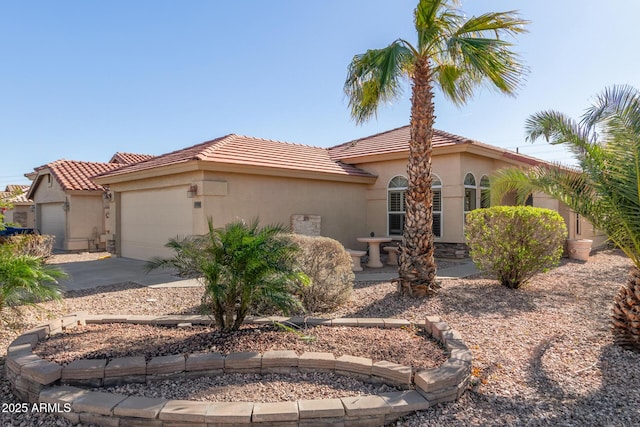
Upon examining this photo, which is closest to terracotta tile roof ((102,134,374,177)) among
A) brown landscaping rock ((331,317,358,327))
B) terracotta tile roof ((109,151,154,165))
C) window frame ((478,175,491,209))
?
window frame ((478,175,491,209))

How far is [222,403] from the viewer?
10.8 ft

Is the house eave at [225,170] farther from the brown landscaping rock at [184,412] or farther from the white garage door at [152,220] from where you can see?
the brown landscaping rock at [184,412]

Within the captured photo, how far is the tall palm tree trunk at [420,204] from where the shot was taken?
7.73 metres

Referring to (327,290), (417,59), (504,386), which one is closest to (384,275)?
(327,290)

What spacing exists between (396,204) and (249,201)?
6.01 meters

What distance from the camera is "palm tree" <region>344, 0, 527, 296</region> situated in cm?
705

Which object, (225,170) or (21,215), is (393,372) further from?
(21,215)

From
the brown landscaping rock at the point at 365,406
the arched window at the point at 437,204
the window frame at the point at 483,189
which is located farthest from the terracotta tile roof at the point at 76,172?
the brown landscaping rock at the point at 365,406

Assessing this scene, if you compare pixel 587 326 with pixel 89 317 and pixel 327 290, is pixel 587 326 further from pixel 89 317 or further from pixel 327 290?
pixel 89 317

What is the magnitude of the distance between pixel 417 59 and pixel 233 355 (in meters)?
6.87

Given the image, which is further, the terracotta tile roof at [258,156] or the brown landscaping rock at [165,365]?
the terracotta tile roof at [258,156]

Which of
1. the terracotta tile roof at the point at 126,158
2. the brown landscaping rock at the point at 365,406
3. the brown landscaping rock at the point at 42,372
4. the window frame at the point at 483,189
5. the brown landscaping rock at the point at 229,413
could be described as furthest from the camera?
the terracotta tile roof at the point at 126,158

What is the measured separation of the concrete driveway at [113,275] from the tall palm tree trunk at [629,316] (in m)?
8.54

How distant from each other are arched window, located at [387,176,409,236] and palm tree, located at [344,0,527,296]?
21.3ft
